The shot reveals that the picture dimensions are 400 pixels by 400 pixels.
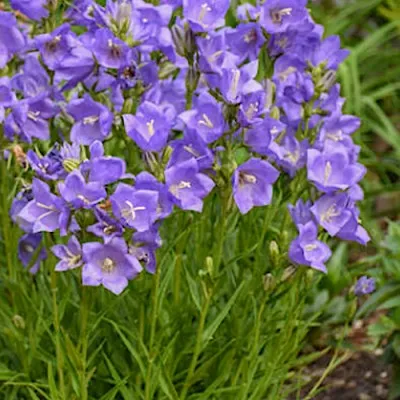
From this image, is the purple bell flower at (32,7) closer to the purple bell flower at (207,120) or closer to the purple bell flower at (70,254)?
the purple bell flower at (207,120)

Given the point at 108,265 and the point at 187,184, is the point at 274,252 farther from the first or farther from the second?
the point at 108,265

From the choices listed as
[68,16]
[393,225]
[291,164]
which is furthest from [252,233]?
[68,16]

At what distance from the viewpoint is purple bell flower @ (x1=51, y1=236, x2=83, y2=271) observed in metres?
1.58

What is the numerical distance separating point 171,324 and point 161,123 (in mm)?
547

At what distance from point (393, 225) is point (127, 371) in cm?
95

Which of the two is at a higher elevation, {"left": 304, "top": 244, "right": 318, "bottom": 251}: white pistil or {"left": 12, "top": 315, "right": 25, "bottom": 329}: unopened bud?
{"left": 304, "top": 244, "right": 318, "bottom": 251}: white pistil

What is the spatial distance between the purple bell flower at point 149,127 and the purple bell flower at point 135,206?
0.34 ft

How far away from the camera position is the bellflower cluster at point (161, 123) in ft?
5.17

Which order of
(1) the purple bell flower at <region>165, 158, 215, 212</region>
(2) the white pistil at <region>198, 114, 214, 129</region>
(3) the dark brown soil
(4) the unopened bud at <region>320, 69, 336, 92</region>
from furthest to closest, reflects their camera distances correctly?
(3) the dark brown soil
(4) the unopened bud at <region>320, 69, 336, 92</region>
(2) the white pistil at <region>198, 114, 214, 129</region>
(1) the purple bell flower at <region>165, 158, 215, 212</region>

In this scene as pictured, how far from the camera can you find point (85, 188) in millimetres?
1510

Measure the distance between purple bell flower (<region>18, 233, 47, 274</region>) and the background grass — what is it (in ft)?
0.11

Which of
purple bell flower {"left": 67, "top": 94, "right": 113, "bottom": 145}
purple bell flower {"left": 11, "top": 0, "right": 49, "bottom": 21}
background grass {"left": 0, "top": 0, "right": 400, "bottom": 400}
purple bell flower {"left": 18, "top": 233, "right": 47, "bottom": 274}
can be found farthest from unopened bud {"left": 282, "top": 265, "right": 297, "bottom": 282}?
purple bell flower {"left": 11, "top": 0, "right": 49, "bottom": 21}

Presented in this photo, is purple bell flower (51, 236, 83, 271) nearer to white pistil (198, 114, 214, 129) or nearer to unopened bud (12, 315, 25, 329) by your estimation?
white pistil (198, 114, 214, 129)

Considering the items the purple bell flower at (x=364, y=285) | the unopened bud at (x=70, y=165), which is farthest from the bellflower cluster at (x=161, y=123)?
the purple bell flower at (x=364, y=285)
